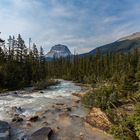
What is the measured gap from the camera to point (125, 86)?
2803 centimetres

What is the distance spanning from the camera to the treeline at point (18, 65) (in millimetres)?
41537

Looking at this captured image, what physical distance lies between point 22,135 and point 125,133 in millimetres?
6952

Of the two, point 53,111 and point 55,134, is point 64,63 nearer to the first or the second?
point 53,111

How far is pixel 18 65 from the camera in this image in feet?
170

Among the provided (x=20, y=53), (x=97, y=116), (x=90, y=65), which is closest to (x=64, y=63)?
(x=90, y=65)

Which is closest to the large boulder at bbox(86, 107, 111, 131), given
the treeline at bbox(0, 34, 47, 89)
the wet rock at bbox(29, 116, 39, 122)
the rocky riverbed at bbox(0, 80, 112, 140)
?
the rocky riverbed at bbox(0, 80, 112, 140)

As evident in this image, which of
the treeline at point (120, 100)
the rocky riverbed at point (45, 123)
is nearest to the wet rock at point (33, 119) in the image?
the rocky riverbed at point (45, 123)

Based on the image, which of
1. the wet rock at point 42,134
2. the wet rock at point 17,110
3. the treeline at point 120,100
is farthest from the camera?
the wet rock at point 17,110

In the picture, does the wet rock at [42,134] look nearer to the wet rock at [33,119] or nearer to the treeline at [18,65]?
the wet rock at [33,119]

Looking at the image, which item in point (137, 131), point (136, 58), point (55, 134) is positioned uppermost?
point (136, 58)

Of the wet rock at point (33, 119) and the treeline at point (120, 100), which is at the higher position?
the treeline at point (120, 100)

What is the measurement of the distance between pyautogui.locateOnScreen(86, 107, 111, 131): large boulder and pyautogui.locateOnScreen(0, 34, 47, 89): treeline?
2545 cm

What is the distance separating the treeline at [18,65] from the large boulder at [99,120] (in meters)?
25.5

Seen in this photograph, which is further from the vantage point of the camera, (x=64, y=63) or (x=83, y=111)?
(x=64, y=63)
